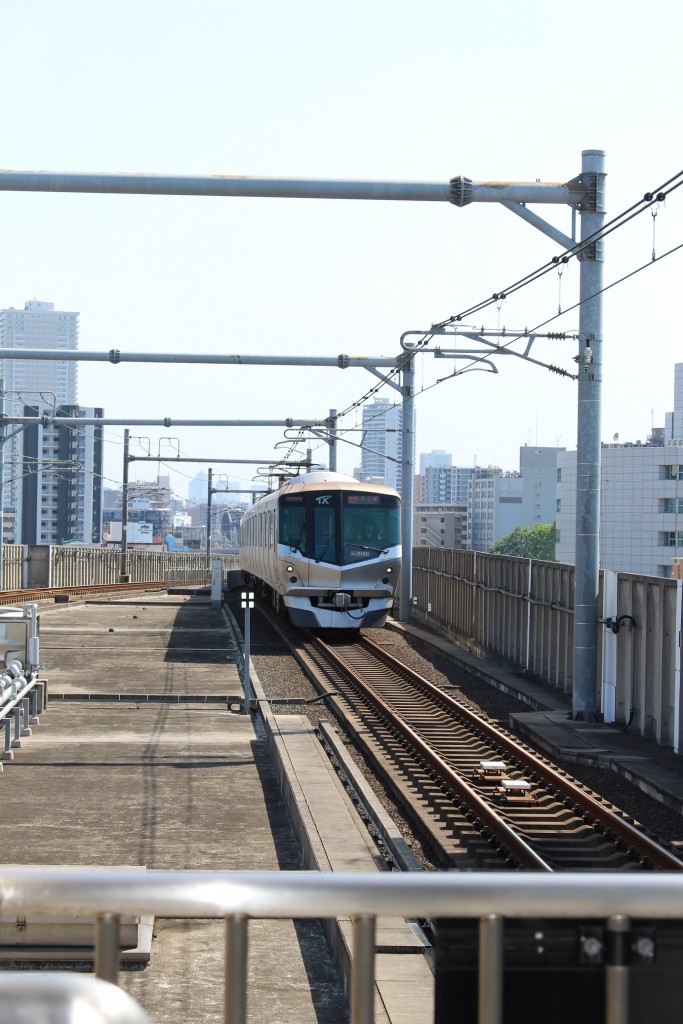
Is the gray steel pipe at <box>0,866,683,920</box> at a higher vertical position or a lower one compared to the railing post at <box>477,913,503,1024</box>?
higher

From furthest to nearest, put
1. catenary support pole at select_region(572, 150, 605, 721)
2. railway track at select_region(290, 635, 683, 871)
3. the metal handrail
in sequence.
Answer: catenary support pole at select_region(572, 150, 605, 721), railway track at select_region(290, 635, 683, 871), the metal handrail

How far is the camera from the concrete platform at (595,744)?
11.4 meters

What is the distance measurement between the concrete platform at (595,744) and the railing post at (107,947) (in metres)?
8.77

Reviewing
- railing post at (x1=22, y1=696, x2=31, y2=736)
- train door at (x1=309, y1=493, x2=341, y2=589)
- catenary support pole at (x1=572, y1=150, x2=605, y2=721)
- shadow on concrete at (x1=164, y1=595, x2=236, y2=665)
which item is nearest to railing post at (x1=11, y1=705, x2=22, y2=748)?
railing post at (x1=22, y1=696, x2=31, y2=736)

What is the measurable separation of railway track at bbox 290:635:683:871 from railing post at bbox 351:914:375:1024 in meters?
5.97

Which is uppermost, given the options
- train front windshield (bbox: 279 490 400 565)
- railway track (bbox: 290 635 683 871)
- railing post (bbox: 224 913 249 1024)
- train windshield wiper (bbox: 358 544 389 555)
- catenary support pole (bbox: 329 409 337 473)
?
catenary support pole (bbox: 329 409 337 473)

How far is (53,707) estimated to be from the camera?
16609 mm

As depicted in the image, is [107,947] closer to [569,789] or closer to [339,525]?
[569,789]

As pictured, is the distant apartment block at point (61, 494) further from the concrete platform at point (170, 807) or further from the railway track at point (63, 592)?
the concrete platform at point (170, 807)

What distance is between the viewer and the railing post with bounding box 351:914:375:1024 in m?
2.57

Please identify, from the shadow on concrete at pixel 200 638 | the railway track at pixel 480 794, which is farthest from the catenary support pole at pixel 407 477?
the railway track at pixel 480 794

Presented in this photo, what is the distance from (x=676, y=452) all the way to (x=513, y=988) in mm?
91021

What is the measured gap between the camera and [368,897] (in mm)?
2506

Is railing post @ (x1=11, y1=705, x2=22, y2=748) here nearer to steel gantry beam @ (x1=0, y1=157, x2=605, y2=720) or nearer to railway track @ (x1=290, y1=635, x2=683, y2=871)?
railway track @ (x1=290, y1=635, x2=683, y2=871)
